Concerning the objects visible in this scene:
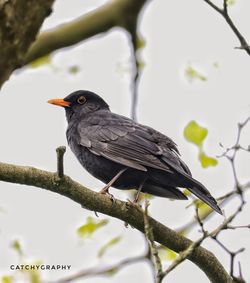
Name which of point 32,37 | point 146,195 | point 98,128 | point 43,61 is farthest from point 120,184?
point 32,37

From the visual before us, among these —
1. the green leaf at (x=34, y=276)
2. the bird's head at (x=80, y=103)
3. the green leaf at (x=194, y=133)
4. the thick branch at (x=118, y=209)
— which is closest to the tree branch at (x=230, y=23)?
the green leaf at (x=194, y=133)

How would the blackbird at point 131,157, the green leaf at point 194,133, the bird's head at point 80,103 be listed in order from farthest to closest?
the bird's head at point 80,103
the blackbird at point 131,157
the green leaf at point 194,133

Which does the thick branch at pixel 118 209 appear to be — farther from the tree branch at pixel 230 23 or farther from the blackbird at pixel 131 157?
the tree branch at pixel 230 23

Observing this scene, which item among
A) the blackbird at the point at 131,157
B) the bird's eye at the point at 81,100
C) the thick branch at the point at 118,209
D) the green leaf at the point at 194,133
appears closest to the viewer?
the thick branch at the point at 118,209

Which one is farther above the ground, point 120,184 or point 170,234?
point 170,234

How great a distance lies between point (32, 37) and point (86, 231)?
227 cm

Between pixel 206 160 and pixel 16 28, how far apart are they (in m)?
2.49

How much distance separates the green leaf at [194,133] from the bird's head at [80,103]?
9.38 ft

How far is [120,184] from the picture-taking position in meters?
6.30

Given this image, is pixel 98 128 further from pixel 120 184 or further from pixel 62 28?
pixel 62 28

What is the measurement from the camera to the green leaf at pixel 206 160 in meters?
4.77

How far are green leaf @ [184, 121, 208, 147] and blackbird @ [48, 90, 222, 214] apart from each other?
3.06 ft

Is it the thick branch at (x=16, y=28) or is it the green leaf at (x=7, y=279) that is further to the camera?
the green leaf at (x=7, y=279)

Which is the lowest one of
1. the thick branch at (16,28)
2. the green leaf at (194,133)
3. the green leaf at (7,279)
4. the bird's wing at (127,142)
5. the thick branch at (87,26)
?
the green leaf at (7,279)
